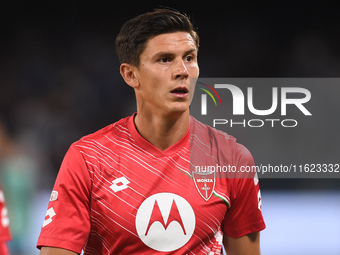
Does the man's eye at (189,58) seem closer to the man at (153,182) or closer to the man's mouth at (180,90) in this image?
the man at (153,182)

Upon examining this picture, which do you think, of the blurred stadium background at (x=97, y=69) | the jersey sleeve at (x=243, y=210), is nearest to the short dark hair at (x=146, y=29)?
the jersey sleeve at (x=243, y=210)

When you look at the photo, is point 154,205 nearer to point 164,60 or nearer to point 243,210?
point 243,210

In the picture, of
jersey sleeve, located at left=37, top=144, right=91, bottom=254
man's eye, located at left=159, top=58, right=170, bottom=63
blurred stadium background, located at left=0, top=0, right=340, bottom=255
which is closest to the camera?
jersey sleeve, located at left=37, top=144, right=91, bottom=254

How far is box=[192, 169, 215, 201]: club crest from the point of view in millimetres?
1504

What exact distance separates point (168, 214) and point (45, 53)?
2.21 meters

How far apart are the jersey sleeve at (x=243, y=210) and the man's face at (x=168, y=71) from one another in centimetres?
32

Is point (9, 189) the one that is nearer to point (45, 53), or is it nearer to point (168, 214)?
point (45, 53)

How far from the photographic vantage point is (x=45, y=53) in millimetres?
3307

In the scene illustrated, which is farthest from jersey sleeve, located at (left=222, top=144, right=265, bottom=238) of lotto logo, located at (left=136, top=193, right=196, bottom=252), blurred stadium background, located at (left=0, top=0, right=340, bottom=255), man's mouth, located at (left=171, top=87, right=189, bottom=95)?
blurred stadium background, located at (left=0, top=0, right=340, bottom=255)

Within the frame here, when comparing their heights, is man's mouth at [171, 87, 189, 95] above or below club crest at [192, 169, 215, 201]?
above

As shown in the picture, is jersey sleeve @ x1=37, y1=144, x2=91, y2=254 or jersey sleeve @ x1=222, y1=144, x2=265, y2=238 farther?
jersey sleeve @ x1=222, y1=144, x2=265, y2=238

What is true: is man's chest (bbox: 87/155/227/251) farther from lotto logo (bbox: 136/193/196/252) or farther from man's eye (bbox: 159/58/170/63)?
man's eye (bbox: 159/58/170/63)

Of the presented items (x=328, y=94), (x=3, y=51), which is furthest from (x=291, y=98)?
(x=3, y=51)

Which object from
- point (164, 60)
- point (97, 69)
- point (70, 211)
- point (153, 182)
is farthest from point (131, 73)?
point (97, 69)
